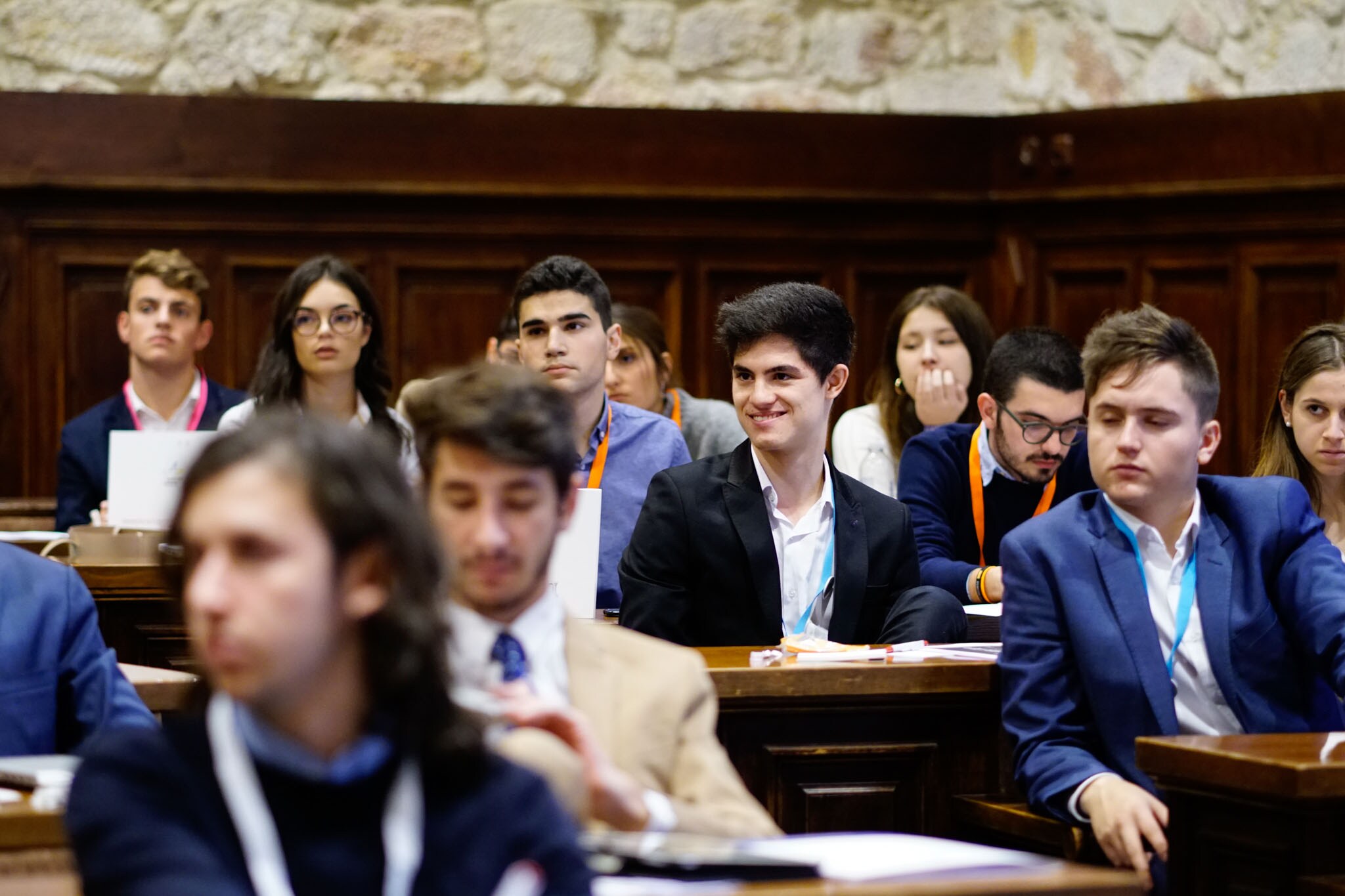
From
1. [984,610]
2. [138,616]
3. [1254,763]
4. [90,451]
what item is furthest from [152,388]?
[1254,763]

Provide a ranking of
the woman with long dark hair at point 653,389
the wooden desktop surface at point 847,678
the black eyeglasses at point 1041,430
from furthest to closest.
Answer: the woman with long dark hair at point 653,389, the black eyeglasses at point 1041,430, the wooden desktop surface at point 847,678

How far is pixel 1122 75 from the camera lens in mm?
6574

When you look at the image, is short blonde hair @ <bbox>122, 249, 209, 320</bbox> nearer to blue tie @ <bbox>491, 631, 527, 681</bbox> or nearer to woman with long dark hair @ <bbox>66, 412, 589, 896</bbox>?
blue tie @ <bbox>491, 631, 527, 681</bbox>

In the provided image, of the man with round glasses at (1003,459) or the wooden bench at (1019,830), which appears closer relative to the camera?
the wooden bench at (1019,830)

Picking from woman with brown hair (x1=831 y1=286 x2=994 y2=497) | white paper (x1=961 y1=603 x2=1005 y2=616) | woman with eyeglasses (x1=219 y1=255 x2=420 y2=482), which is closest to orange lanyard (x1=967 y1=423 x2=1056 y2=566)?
white paper (x1=961 y1=603 x2=1005 y2=616)

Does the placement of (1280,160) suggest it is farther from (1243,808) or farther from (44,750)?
(44,750)

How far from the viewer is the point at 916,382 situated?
5305 millimetres

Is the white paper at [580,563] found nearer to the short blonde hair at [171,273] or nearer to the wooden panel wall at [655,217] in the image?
the short blonde hair at [171,273]

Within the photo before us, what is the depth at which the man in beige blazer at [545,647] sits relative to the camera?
1815 mm

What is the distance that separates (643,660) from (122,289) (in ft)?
15.1

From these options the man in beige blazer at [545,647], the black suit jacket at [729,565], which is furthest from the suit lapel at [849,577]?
the man in beige blazer at [545,647]

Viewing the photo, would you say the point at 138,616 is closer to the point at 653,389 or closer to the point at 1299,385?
the point at 653,389

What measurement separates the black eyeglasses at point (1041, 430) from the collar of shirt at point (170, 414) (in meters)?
2.73

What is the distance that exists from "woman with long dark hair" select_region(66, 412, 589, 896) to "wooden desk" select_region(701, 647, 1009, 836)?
1.47m
